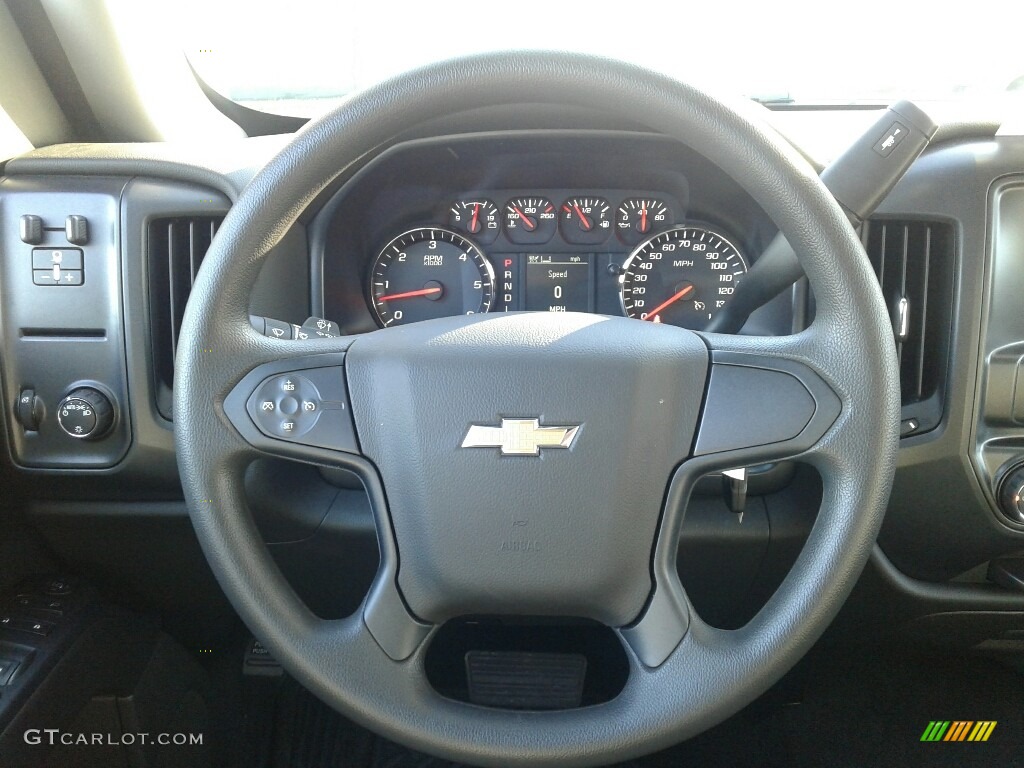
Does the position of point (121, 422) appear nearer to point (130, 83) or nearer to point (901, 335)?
point (130, 83)

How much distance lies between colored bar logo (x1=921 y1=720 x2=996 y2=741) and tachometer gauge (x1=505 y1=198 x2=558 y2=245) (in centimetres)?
123

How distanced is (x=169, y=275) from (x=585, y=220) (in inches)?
27.0

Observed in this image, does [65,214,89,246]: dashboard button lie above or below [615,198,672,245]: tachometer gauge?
below

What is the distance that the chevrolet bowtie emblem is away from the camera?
36.2 inches

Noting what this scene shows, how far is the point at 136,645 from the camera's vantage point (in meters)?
1.53

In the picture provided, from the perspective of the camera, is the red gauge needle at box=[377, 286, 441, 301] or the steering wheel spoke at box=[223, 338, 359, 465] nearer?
the steering wheel spoke at box=[223, 338, 359, 465]

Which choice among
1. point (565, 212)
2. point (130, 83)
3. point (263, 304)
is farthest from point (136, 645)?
point (565, 212)

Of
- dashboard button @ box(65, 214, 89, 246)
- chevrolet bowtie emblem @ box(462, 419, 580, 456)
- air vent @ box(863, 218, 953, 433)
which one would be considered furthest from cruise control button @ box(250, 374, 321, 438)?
air vent @ box(863, 218, 953, 433)

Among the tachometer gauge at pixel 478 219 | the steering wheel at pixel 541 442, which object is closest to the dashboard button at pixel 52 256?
the steering wheel at pixel 541 442

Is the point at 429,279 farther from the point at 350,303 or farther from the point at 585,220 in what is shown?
the point at 585,220

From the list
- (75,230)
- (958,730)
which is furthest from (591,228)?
(958,730)

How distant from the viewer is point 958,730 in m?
1.75

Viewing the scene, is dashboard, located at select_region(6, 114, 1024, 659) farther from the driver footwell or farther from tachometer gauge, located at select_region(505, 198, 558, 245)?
the driver footwell

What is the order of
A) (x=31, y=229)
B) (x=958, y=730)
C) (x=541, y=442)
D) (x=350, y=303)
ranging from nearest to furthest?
(x=541, y=442), (x=31, y=229), (x=350, y=303), (x=958, y=730)
